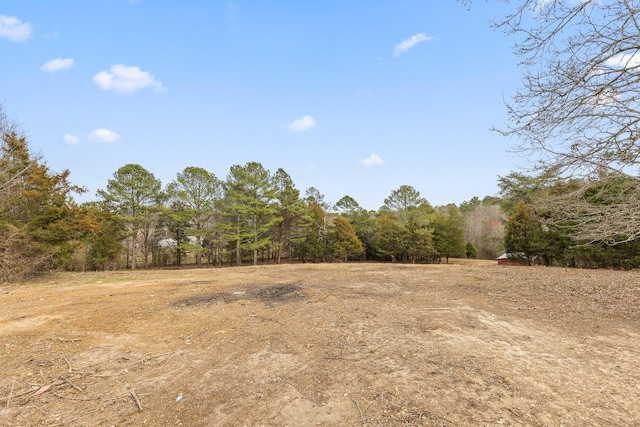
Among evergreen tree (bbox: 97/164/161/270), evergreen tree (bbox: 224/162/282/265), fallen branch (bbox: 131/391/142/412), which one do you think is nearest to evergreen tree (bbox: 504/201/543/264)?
evergreen tree (bbox: 224/162/282/265)

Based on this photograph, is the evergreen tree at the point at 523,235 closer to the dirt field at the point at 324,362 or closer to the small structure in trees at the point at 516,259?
the small structure in trees at the point at 516,259

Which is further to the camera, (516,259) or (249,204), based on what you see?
(249,204)

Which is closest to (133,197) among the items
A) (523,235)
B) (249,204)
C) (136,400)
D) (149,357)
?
(249,204)

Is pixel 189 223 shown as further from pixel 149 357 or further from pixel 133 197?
pixel 149 357

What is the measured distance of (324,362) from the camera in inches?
120

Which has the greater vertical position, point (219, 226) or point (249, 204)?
point (249, 204)

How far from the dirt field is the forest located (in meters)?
2.44

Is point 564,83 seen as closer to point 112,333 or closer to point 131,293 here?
point 112,333

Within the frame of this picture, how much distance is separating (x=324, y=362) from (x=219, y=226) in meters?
17.0

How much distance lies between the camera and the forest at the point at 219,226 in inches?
377

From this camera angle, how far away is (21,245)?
30.5 feet

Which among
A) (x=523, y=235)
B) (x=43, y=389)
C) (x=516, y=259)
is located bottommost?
(x=516, y=259)

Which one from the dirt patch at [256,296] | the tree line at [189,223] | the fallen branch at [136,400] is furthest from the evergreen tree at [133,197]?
the fallen branch at [136,400]

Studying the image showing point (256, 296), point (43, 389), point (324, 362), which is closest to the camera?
point (43, 389)
